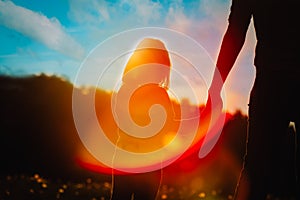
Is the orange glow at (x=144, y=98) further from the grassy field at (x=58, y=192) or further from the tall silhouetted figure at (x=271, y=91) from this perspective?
the grassy field at (x=58, y=192)

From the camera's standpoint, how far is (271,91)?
3.42 m

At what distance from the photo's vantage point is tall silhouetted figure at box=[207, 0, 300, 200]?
3402 millimetres

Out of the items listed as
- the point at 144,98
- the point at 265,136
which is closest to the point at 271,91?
the point at 265,136

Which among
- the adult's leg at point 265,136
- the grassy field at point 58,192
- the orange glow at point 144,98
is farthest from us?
the grassy field at point 58,192

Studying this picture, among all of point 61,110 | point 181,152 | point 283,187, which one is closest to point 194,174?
point 283,187

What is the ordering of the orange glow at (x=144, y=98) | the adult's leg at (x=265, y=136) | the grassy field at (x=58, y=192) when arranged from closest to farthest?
the adult's leg at (x=265, y=136), the orange glow at (x=144, y=98), the grassy field at (x=58, y=192)

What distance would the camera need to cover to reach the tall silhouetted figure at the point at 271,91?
3.40 metres

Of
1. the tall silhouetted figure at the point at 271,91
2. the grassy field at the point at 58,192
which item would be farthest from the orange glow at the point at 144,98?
the grassy field at the point at 58,192

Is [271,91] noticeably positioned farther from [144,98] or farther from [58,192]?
[58,192]

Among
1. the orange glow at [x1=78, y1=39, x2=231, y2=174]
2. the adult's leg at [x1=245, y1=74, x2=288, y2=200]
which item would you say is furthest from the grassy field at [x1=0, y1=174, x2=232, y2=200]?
the adult's leg at [x1=245, y1=74, x2=288, y2=200]

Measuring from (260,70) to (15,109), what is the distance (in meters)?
10.6

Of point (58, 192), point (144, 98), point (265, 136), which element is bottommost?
point (265, 136)

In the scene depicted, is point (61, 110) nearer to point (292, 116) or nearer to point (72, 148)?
point (72, 148)

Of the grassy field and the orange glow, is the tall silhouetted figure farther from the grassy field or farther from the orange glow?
the grassy field
